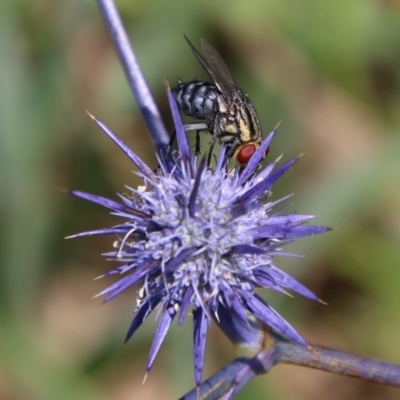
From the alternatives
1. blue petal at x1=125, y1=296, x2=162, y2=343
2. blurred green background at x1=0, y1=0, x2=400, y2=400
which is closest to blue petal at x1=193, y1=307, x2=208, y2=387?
blue petal at x1=125, y1=296, x2=162, y2=343

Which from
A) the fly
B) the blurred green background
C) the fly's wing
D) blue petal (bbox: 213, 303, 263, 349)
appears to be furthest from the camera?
the blurred green background

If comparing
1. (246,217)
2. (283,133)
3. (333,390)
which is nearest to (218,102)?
(246,217)

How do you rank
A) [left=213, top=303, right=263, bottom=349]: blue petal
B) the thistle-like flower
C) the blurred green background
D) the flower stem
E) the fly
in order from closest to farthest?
the thistle-like flower < [left=213, top=303, right=263, bottom=349]: blue petal < the flower stem < the fly < the blurred green background

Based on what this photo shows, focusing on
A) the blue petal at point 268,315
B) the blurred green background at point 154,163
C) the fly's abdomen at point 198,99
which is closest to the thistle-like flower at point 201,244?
the blue petal at point 268,315

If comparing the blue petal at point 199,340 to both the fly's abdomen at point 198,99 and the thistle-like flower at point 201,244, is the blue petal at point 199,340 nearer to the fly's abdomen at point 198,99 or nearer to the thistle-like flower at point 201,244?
the thistle-like flower at point 201,244

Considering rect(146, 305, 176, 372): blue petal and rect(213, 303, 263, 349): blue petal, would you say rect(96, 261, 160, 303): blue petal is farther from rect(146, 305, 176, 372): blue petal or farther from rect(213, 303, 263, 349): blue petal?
rect(213, 303, 263, 349): blue petal

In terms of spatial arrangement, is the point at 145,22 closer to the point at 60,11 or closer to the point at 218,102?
the point at 60,11

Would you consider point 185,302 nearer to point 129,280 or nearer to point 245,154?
point 129,280
